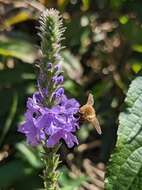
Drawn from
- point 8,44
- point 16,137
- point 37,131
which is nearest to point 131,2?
point 8,44

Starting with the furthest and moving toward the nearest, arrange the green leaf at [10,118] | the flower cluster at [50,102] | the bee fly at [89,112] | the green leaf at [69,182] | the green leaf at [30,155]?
the green leaf at [10,118] < the green leaf at [30,155] < the green leaf at [69,182] < the bee fly at [89,112] < the flower cluster at [50,102]

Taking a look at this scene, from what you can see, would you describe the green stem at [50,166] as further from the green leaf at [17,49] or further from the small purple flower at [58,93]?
A: the green leaf at [17,49]

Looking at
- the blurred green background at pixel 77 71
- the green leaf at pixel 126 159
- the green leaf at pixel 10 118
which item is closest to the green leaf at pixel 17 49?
the blurred green background at pixel 77 71

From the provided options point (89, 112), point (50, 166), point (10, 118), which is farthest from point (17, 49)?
point (50, 166)

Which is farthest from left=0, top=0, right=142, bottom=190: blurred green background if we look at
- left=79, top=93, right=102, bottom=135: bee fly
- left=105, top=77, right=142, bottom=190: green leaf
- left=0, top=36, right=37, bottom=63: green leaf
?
left=79, top=93, right=102, bottom=135: bee fly

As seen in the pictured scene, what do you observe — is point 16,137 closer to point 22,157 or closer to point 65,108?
point 22,157

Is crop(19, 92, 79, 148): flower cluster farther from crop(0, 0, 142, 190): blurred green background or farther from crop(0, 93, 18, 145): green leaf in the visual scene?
crop(0, 93, 18, 145): green leaf
